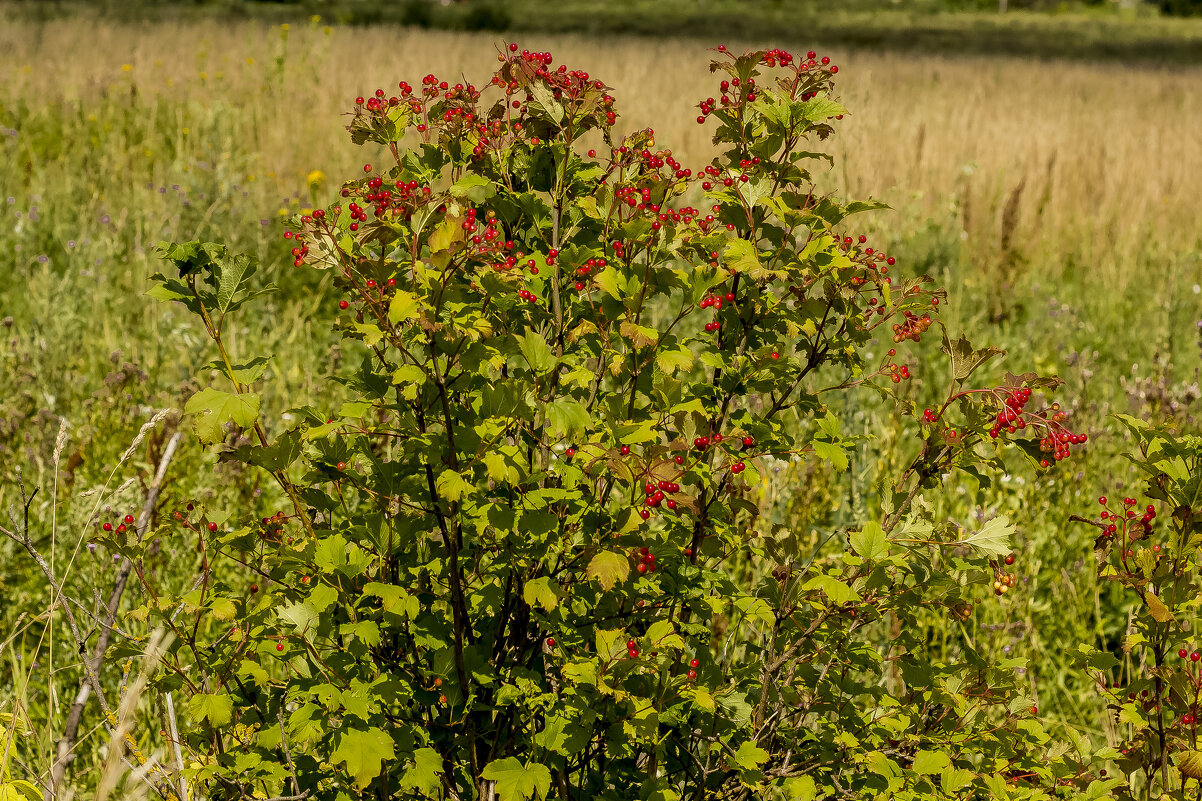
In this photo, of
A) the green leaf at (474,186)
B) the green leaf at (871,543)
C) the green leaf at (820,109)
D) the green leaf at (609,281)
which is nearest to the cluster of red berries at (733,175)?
the green leaf at (820,109)

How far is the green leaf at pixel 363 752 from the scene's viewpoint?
124cm

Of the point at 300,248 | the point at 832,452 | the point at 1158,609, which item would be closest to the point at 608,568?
the point at 832,452

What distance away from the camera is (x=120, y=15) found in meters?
15.8

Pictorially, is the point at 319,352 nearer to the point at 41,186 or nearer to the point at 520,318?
the point at 41,186

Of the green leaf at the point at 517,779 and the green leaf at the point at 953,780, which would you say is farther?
the green leaf at the point at 953,780

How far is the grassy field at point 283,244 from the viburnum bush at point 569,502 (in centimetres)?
37

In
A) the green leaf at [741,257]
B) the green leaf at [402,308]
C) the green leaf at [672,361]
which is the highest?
the green leaf at [741,257]

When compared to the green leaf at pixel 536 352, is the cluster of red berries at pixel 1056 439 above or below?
below

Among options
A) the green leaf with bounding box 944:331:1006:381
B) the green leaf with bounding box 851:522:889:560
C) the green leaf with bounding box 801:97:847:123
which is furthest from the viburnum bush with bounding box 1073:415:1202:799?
the green leaf with bounding box 801:97:847:123

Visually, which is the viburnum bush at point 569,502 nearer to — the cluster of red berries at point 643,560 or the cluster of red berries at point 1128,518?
the cluster of red berries at point 643,560

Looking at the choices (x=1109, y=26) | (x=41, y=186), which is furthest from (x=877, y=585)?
(x=1109, y=26)

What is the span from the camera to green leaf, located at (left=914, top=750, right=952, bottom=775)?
4.68 ft

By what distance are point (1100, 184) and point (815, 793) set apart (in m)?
7.11

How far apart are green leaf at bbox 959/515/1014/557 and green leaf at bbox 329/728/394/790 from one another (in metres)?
0.88
